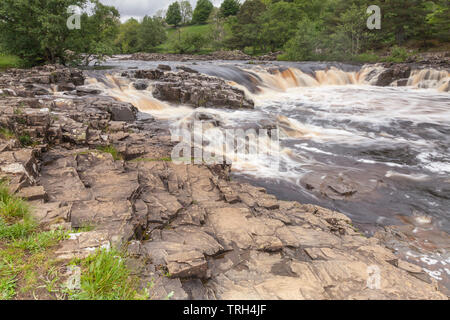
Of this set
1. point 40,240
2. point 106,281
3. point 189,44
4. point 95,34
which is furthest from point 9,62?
point 189,44

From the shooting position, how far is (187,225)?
15.7 feet

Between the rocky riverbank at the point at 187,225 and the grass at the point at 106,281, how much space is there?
0.19m

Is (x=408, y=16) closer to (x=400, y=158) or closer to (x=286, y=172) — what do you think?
(x=400, y=158)

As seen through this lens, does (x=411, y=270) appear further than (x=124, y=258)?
Yes

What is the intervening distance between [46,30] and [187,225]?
2308 cm

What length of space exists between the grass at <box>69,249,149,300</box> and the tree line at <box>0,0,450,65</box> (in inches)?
914

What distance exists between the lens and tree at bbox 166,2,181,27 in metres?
98.0

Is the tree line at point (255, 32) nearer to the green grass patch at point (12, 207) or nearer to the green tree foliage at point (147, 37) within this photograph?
the green tree foliage at point (147, 37)

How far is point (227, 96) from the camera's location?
680 inches

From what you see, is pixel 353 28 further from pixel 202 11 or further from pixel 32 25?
pixel 202 11

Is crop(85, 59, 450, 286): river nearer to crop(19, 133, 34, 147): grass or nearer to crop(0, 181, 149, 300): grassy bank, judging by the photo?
crop(0, 181, 149, 300): grassy bank

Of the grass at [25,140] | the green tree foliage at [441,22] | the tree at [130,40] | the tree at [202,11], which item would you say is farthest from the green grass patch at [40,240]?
the tree at [202,11]
